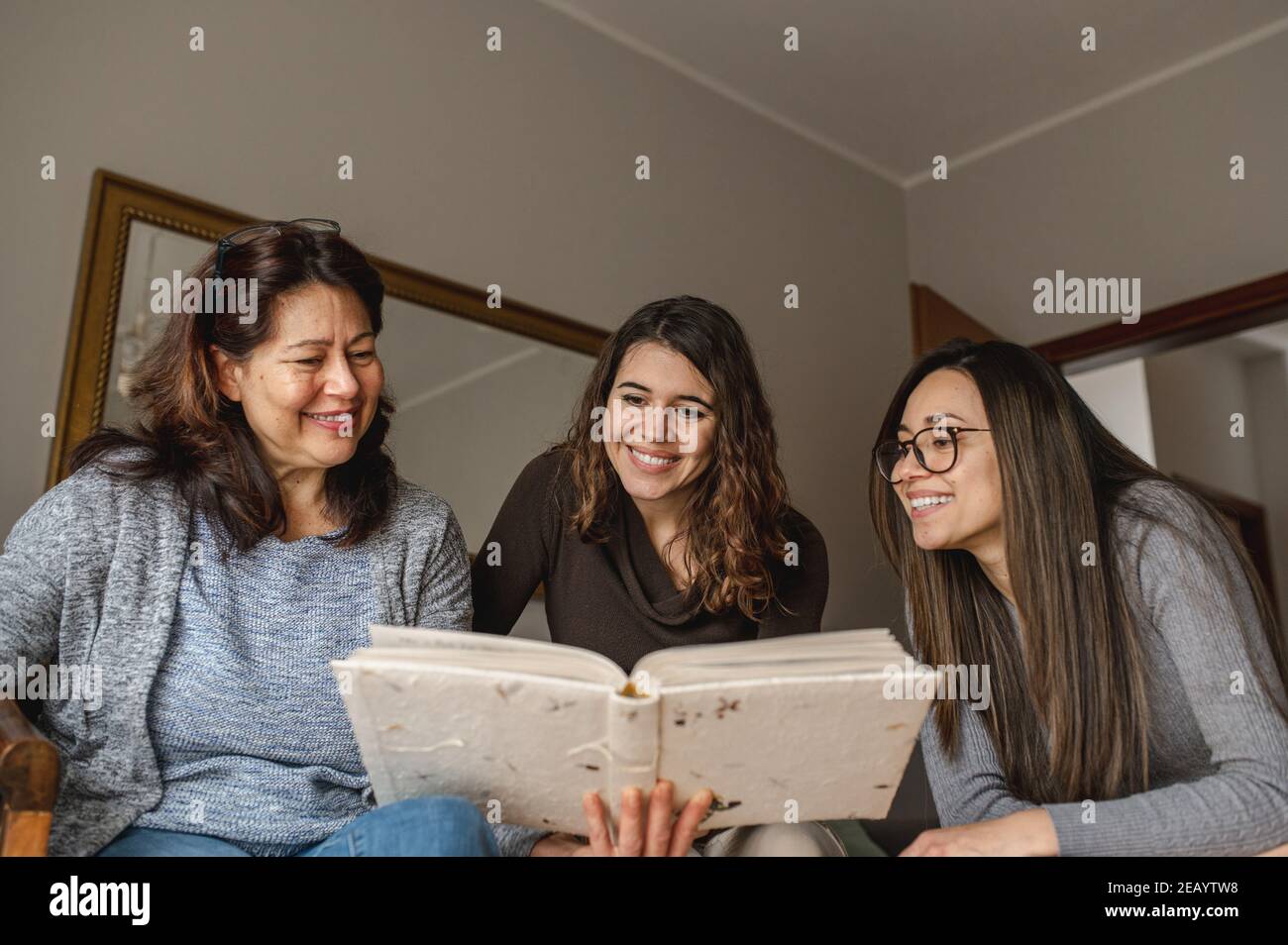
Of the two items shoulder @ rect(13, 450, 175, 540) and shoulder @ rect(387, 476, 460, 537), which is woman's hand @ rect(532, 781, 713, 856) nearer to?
shoulder @ rect(387, 476, 460, 537)

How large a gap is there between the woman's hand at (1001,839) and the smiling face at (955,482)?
430mm

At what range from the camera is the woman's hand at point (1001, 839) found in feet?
3.76

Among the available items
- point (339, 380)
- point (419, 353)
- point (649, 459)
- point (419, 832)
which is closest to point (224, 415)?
point (339, 380)

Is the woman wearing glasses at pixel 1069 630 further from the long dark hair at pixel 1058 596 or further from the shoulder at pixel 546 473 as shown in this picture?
the shoulder at pixel 546 473

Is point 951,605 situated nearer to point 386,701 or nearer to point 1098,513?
point 1098,513

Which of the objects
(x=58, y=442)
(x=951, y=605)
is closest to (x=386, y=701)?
(x=951, y=605)

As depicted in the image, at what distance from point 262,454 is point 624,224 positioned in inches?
74.2

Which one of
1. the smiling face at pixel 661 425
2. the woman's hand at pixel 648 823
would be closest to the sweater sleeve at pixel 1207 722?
the woman's hand at pixel 648 823

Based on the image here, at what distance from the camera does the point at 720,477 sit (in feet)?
5.77

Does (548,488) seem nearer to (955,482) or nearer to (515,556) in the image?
(515,556)

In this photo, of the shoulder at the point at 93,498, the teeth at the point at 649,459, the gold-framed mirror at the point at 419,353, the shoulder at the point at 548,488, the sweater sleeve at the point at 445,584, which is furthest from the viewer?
→ the gold-framed mirror at the point at 419,353

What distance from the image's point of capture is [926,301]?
3418 millimetres

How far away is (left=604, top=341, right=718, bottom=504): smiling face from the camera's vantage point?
1.69 meters

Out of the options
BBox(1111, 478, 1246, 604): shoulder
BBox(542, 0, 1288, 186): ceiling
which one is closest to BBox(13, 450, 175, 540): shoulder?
BBox(1111, 478, 1246, 604): shoulder
